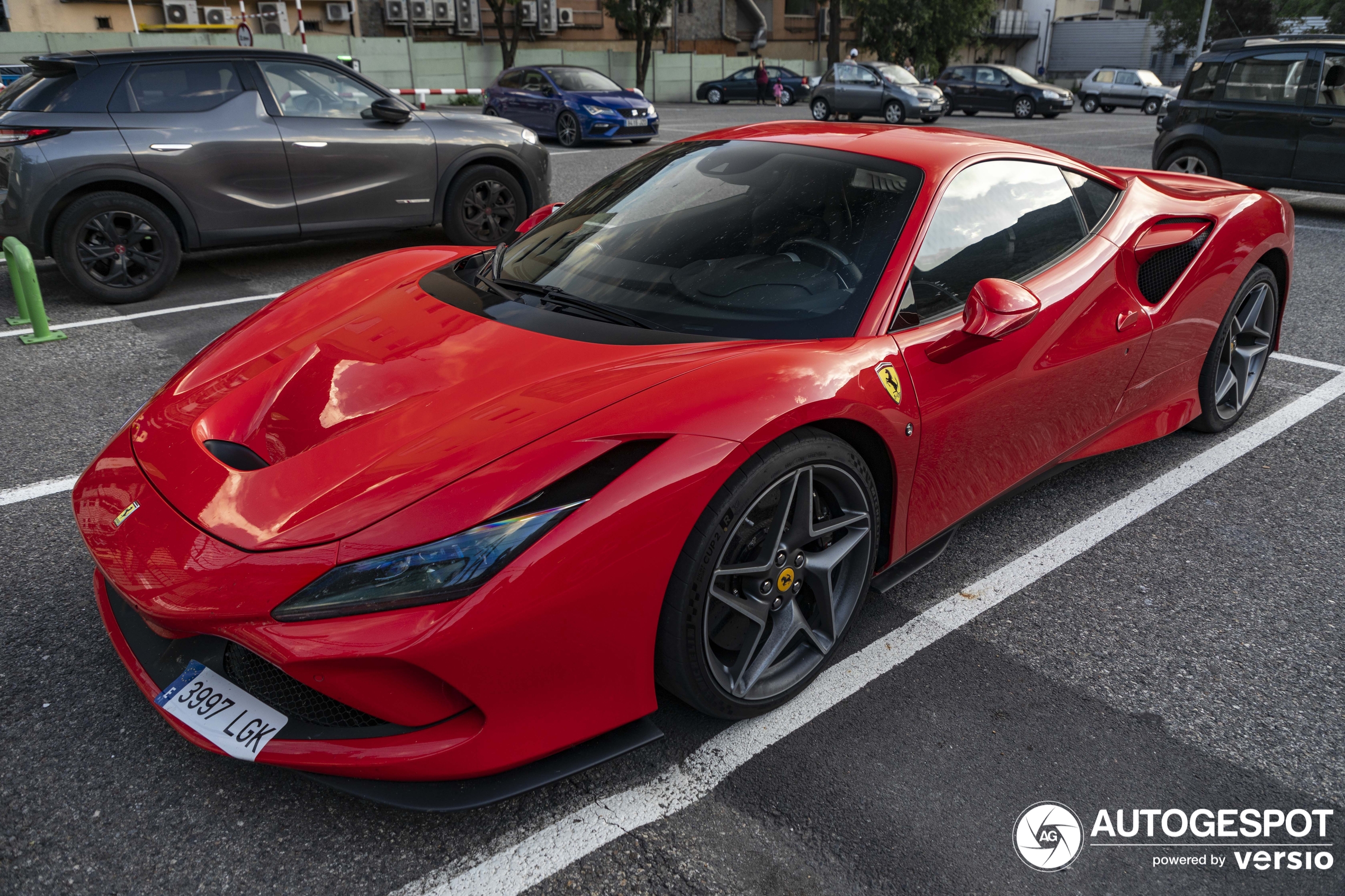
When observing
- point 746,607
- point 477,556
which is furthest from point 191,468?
point 746,607

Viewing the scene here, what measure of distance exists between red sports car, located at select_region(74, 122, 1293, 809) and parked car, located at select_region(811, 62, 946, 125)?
69.5ft

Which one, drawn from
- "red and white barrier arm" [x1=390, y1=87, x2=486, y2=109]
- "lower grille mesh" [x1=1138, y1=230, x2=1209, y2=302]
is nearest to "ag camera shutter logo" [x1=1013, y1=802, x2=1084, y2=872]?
"lower grille mesh" [x1=1138, y1=230, x2=1209, y2=302]

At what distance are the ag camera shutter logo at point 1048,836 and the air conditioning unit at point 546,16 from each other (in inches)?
1495

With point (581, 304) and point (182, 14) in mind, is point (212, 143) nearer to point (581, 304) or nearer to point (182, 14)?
point (581, 304)

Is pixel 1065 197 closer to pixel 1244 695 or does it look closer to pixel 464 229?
pixel 1244 695

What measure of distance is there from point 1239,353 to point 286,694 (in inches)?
154

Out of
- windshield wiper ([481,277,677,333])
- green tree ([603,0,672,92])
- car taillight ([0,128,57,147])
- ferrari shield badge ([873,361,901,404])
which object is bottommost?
ferrari shield badge ([873,361,901,404])

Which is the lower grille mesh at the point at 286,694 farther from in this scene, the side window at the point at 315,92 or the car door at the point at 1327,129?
the car door at the point at 1327,129

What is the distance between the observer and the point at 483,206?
7344 mm

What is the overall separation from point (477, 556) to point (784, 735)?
937mm

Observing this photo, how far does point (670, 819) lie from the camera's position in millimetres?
1968

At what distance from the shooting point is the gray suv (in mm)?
5641

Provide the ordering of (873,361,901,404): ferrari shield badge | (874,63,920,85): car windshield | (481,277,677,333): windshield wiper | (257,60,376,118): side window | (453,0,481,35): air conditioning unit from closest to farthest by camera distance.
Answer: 1. (873,361,901,404): ferrari shield badge
2. (481,277,677,333): windshield wiper
3. (257,60,376,118): side window
4. (874,63,920,85): car windshield
5. (453,0,481,35): air conditioning unit

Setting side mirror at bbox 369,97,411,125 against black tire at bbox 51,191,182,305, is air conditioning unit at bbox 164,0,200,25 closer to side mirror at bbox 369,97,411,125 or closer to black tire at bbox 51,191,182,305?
side mirror at bbox 369,97,411,125
